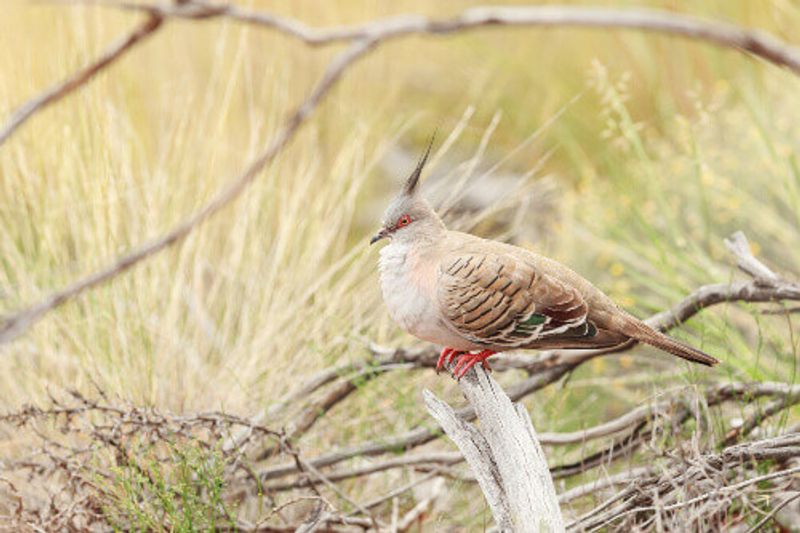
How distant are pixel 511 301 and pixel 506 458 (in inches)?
11.0

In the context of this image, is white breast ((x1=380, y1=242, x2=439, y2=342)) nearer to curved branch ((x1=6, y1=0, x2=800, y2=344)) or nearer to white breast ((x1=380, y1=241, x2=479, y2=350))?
white breast ((x1=380, y1=241, x2=479, y2=350))

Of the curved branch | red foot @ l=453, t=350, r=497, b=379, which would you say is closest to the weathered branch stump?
red foot @ l=453, t=350, r=497, b=379

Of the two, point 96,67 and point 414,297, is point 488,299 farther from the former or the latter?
point 96,67

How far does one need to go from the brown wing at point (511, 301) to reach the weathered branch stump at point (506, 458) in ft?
0.52

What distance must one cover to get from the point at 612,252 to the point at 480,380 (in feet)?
6.93

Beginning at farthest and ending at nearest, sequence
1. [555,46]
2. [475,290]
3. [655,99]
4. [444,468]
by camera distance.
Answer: [555,46] → [655,99] → [444,468] → [475,290]

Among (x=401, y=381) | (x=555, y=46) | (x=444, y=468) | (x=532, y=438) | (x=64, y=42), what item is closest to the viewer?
(x=532, y=438)

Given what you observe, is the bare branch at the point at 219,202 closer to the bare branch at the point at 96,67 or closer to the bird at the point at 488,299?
the bare branch at the point at 96,67

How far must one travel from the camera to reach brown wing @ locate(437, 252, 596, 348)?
1.77m

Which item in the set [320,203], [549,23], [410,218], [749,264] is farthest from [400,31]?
[320,203]

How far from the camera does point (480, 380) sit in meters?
1.96

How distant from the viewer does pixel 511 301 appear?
5.91 ft

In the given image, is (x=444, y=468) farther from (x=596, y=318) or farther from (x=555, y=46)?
(x=555, y=46)

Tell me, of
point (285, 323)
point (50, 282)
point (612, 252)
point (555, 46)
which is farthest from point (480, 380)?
point (555, 46)
